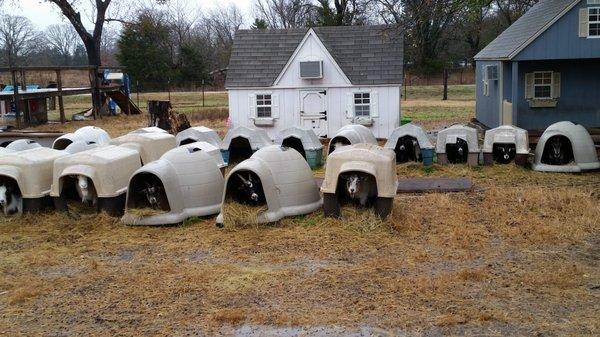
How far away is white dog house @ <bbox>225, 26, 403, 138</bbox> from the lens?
1806cm

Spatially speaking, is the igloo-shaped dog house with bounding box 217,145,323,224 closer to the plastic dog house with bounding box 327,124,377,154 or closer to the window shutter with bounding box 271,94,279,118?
the plastic dog house with bounding box 327,124,377,154

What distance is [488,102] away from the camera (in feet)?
66.6

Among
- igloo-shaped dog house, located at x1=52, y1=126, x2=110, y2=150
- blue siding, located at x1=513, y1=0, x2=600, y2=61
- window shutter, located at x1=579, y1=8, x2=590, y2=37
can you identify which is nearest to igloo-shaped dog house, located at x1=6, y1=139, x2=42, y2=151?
igloo-shaped dog house, located at x1=52, y1=126, x2=110, y2=150

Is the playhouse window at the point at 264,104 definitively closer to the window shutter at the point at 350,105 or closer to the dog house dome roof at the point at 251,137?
the window shutter at the point at 350,105

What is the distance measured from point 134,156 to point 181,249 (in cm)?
264

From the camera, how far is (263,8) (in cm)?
6912

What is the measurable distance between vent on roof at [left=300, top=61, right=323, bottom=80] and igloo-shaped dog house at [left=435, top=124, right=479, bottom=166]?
5.61m

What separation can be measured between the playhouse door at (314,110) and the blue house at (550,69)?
4.94m

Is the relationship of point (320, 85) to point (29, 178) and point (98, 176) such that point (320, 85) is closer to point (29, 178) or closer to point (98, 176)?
point (98, 176)

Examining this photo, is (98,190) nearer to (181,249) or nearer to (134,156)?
(134,156)

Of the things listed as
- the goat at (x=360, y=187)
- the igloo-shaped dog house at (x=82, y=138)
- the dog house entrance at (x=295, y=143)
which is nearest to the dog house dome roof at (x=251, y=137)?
the dog house entrance at (x=295, y=143)

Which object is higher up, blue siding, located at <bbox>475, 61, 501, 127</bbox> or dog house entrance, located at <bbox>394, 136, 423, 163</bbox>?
blue siding, located at <bbox>475, 61, 501, 127</bbox>

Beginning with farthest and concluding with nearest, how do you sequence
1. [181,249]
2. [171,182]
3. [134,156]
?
[134,156] < [171,182] < [181,249]

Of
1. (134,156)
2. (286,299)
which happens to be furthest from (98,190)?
(286,299)
